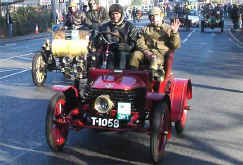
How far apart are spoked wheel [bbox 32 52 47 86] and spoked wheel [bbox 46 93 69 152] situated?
533 centimetres

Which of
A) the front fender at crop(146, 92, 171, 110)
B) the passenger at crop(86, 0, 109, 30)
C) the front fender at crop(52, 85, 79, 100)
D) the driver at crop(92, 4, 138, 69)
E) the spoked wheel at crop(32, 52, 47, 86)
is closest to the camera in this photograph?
the front fender at crop(146, 92, 171, 110)

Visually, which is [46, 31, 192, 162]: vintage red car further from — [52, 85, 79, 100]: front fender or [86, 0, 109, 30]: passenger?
[86, 0, 109, 30]: passenger

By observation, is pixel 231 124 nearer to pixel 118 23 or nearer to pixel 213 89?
pixel 118 23

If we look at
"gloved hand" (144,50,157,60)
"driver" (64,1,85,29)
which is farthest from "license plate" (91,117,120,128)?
"driver" (64,1,85,29)

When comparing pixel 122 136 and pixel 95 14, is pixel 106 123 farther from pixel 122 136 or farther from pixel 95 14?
pixel 95 14

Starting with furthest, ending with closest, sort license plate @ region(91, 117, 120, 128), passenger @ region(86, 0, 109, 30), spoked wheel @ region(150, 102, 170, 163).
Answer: passenger @ region(86, 0, 109, 30)
license plate @ region(91, 117, 120, 128)
spoked wheel @ region(150, 102, 170, 163)

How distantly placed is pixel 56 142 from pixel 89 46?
5031mm

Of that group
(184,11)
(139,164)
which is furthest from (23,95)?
(184,11)

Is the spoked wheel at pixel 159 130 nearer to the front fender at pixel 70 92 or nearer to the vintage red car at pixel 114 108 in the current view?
the vintage red car at pixel 114 108

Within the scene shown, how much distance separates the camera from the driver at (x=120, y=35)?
731 cm

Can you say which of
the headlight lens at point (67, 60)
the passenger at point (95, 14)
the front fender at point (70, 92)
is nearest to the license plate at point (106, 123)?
the front fender at point (70, 92)

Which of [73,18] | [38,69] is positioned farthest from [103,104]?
[73,18]

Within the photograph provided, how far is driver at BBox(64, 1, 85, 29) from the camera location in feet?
44.2

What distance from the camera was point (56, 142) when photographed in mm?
5988
